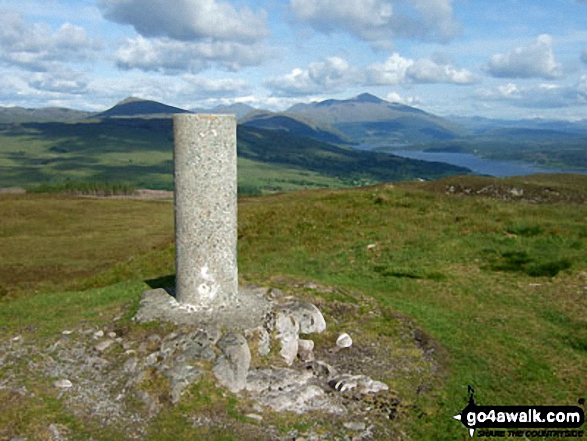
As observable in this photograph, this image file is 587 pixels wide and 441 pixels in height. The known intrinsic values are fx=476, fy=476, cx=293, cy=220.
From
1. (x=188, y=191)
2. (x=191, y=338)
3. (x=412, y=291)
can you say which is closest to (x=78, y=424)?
(x=191, y=338)

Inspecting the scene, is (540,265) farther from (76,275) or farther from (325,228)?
(76,275)

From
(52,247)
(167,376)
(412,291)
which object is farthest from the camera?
(52,247)

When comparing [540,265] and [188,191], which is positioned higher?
[188,191]

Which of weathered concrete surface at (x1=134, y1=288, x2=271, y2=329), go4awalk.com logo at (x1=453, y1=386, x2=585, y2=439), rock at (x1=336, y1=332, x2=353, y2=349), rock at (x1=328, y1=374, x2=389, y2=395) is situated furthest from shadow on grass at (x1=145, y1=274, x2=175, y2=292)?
go4awalk.com logo at (x1=453, y1=386, x2=585, y2=439)

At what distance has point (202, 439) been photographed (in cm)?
1078

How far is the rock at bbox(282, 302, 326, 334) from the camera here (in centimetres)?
1672

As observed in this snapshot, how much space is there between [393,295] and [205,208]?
34.3 feet

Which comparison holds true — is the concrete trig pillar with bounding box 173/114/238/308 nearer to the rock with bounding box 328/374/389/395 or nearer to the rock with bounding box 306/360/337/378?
the rock with bounding box 306/360/337/378

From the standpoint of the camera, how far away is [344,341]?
16.2m

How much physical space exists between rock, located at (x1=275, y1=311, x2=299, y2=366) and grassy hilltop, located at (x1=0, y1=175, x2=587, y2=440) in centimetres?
159

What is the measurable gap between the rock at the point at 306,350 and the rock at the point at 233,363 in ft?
7.55

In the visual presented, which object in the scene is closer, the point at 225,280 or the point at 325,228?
the point at 225,280

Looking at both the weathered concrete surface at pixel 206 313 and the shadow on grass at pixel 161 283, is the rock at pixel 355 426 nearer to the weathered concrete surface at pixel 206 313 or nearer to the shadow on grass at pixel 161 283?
the weathered concrete surface at pixel 206 313

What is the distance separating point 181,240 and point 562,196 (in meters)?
55.8
